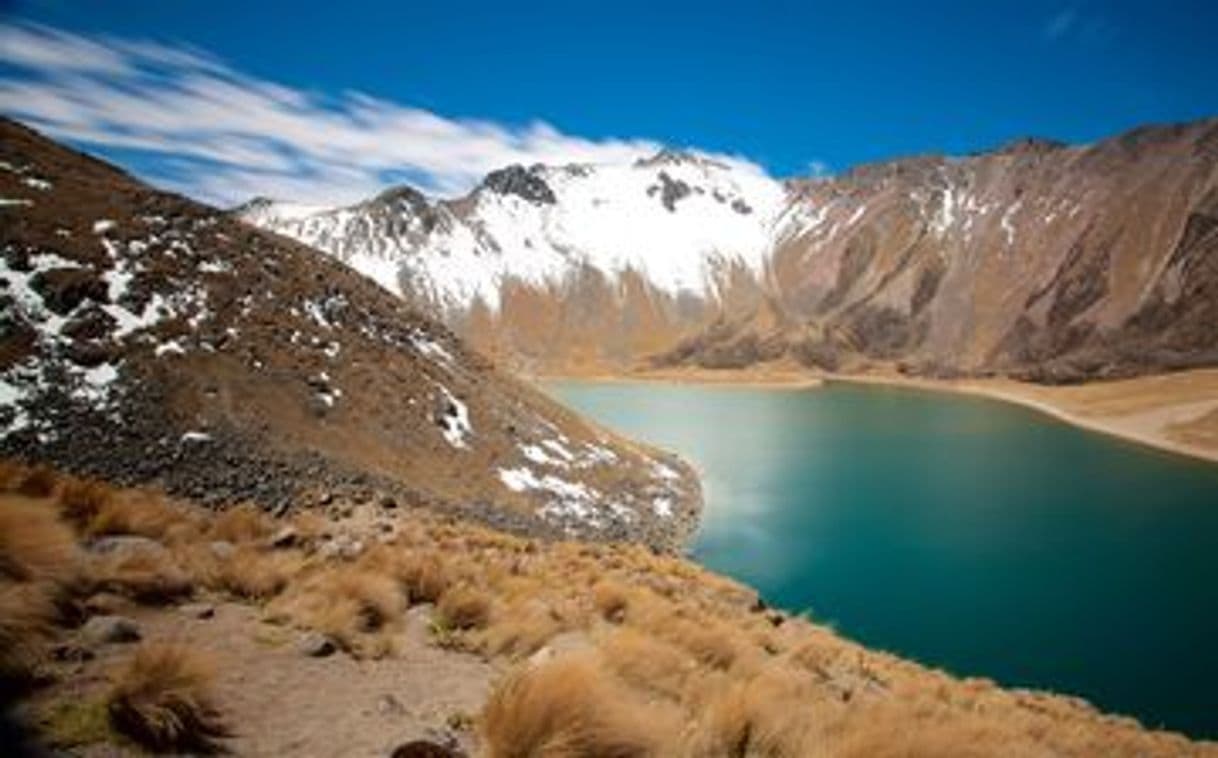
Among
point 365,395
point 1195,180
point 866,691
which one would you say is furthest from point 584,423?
point 1195,180

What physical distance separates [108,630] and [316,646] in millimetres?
1505

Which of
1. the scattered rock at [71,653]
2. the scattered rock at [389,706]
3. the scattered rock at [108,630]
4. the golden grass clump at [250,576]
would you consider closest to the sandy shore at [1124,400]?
the golden grass clump at [250,576]

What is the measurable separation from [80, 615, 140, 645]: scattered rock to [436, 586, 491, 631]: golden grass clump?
10.1 ft

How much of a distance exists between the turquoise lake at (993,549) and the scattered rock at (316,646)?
73.8 ft

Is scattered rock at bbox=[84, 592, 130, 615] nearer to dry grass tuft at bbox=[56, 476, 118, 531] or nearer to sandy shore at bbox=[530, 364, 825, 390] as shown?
dry grass tuft at bbox=[56, 476, 118, 531]

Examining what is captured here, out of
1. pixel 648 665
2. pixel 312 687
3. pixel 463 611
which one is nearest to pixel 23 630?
pixel 312 687

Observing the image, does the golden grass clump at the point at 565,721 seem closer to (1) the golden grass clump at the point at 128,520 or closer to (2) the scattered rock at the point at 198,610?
(2) the scattered rock at the point at 198,610

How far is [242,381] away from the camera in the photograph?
3741 centimetres

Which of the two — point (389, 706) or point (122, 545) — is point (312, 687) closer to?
point (389, 706)

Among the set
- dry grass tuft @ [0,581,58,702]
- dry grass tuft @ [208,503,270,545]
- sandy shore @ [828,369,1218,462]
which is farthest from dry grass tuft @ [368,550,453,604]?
sandy shore @ [828,369,1218,462]

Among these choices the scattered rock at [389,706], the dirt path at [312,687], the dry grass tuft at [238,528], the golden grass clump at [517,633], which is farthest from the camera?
the dry grass tuft at [238,528]

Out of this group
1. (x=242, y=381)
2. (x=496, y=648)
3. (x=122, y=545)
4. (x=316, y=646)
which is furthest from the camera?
(x=242, y=381)

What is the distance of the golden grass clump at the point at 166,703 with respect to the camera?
A: 190 inches

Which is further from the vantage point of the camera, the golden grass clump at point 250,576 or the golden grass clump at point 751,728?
the golden grass clump at point 250,576
